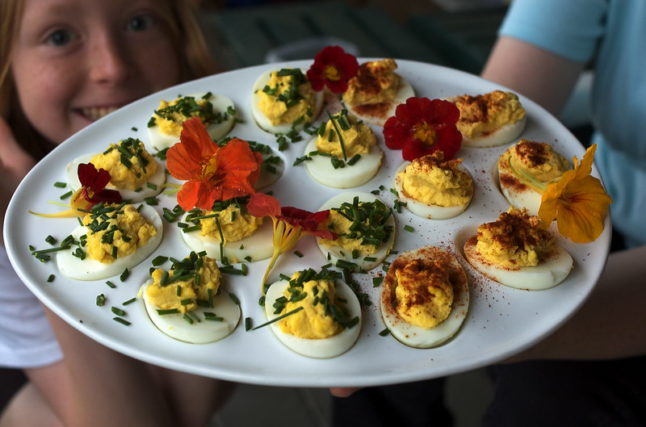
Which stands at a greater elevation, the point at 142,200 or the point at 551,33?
the point at 551,33

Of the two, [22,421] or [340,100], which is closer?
[340,100]

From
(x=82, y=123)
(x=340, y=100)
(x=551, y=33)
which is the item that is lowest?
(x=82, y=123)

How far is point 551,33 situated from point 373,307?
117 cm

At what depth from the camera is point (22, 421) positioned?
178 cm

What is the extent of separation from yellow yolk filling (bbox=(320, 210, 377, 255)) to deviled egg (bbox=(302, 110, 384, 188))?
144 millimetres

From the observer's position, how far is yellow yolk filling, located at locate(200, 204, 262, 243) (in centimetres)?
115

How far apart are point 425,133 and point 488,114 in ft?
0.56

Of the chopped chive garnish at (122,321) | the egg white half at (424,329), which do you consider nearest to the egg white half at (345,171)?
the egg white half at (424,329)

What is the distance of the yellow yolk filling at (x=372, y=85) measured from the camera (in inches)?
57.0

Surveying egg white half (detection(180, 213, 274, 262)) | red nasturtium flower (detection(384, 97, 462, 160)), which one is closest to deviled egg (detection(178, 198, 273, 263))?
egg white half (detection(180, 213, 274, 262))

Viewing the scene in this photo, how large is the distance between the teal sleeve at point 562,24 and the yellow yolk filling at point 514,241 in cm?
89

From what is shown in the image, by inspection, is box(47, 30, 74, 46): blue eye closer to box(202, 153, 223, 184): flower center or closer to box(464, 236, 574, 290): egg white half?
box(202, 153, 223, 184): flower center

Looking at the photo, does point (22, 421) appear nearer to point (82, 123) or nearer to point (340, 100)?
point (82, 123)

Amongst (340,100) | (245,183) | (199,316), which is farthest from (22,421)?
(340,100)
